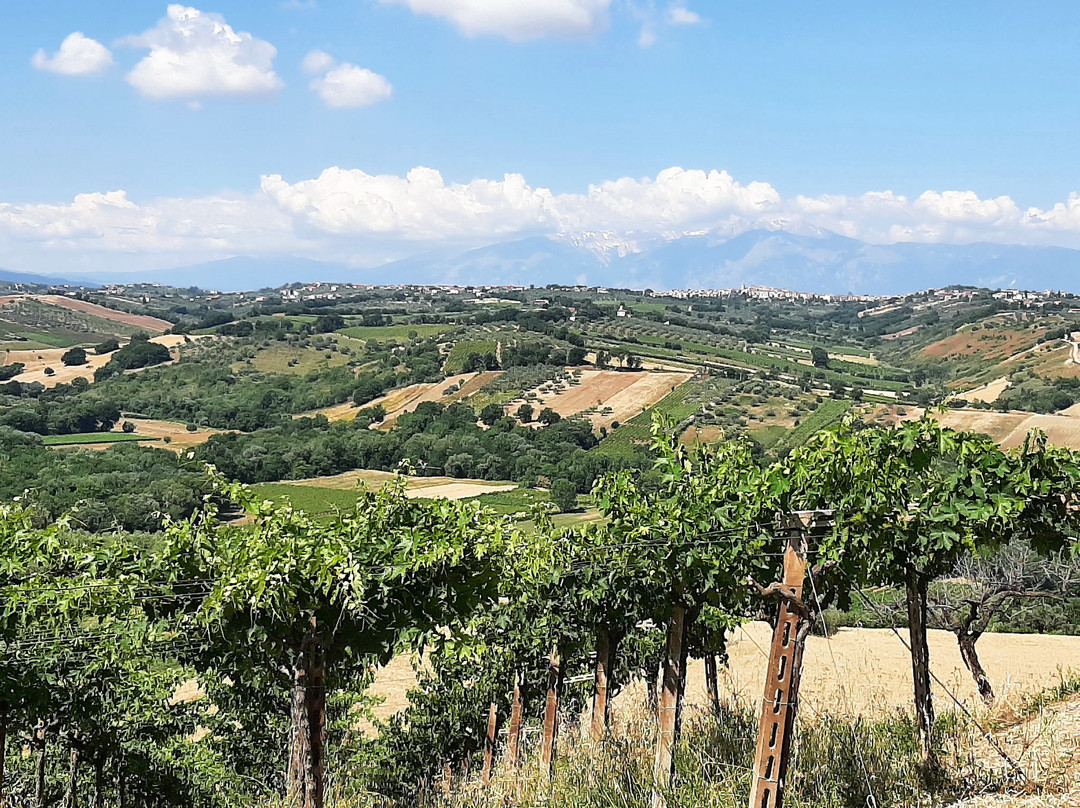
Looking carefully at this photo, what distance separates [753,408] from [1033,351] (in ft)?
137

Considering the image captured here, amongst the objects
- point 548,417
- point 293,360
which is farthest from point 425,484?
point 293,360

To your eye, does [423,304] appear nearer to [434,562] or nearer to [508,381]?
[508,381]

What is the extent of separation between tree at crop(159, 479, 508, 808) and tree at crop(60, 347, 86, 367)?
12584cm

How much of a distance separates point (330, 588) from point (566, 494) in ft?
202

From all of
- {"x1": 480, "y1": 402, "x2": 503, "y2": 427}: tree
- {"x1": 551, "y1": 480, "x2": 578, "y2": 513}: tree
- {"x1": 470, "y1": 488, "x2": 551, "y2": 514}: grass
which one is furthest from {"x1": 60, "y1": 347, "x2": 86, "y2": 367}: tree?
{"x1": 551, "y1": 480, "x2": 578, "y2": 513}: tree

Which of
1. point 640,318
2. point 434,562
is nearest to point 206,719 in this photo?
point 434,562

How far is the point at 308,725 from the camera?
20.4 ft

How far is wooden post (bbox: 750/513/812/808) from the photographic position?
196 inches

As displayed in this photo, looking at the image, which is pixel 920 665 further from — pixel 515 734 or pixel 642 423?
pixel 642 423

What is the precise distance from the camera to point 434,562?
6094 millimetres

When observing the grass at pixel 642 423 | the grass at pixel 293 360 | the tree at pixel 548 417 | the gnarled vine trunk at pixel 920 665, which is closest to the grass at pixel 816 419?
the grass at pixel 642 423

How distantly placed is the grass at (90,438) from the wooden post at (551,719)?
87.0 meters

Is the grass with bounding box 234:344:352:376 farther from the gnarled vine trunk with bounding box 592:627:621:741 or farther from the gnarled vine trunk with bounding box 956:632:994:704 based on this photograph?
the gnarled vine trunk with bounding box 956:632:994:704

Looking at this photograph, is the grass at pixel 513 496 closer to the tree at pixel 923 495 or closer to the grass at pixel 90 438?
the grass at pixel 90 438
